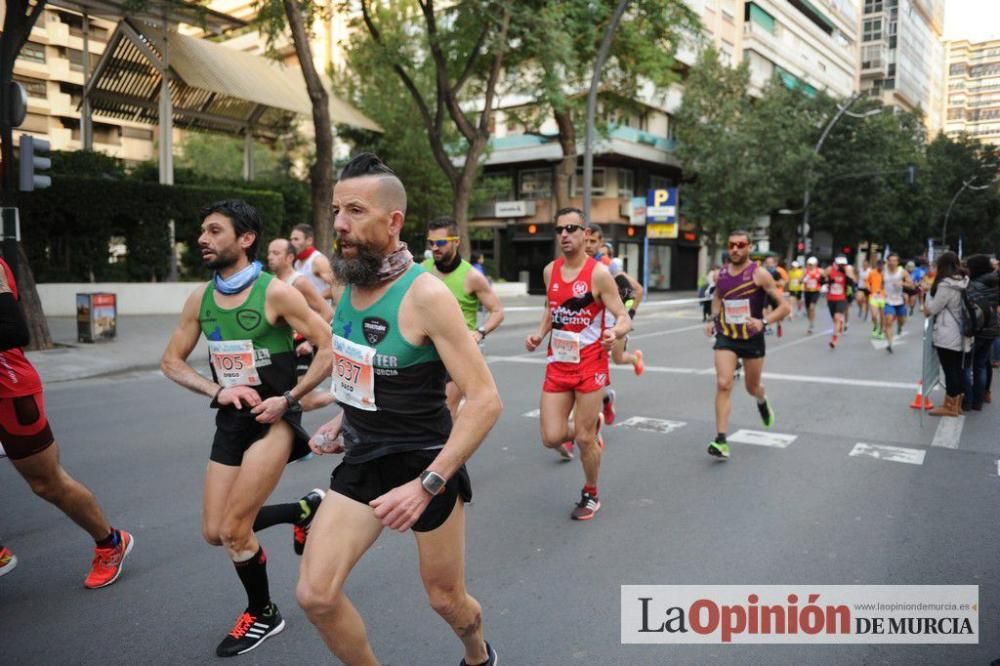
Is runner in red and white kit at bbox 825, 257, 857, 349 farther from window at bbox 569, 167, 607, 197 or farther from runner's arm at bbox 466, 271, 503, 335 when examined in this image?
window at bbox 569, 167, 607, 197

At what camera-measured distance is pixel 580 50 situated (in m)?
23.4

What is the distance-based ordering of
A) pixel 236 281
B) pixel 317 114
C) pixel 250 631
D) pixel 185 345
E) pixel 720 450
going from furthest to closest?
1. pixel 317 114
2. pixel 720 450
3. pixel 185 345
4. pixel 236 281
5. pixel 250 631

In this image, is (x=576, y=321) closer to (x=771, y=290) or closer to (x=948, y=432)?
(x=771, y=290)

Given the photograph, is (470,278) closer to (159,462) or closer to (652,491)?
(652,491)

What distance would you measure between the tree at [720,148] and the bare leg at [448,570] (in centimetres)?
3615

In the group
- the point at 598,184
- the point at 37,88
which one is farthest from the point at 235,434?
the point at 37,88

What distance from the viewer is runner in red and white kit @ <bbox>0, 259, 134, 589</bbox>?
338 cm

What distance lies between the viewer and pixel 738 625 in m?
3.52

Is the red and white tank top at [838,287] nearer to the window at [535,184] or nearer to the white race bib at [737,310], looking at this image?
the white race bib at [737,310]

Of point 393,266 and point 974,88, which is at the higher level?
point 974,88

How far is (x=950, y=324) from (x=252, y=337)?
315 inches

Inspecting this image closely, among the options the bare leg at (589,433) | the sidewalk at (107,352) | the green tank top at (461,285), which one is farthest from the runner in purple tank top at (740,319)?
the sidewalk at (107,352)

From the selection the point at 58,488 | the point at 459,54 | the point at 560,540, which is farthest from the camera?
the point at 459,54

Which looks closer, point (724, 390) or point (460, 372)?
point (460, 372)
